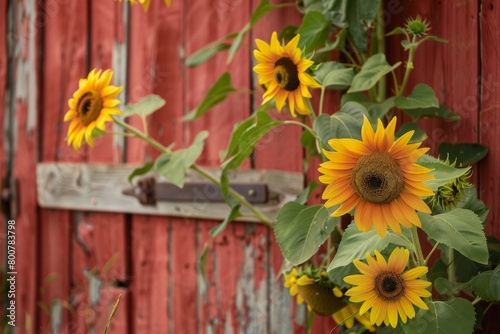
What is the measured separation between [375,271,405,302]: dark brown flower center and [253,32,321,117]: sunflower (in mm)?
288

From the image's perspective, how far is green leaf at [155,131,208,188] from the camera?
4.71 feet

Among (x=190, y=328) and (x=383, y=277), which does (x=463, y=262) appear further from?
(x=190, y=328)

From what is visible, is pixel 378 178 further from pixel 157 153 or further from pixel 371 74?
pixel 157 153

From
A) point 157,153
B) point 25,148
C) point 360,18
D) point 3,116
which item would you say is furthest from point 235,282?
point 3,116

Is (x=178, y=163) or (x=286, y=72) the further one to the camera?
(x=178, y=163)

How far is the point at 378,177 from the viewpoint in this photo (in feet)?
3.16

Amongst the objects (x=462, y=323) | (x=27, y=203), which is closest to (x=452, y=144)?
(x=462, y=323)

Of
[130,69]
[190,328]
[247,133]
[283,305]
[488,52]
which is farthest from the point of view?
[130,69]

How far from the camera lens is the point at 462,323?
1099 millimetres

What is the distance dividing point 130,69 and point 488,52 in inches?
40.9

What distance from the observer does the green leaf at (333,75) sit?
1.27m

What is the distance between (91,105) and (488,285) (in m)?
0.75

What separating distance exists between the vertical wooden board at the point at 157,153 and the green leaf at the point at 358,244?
2.72 feet

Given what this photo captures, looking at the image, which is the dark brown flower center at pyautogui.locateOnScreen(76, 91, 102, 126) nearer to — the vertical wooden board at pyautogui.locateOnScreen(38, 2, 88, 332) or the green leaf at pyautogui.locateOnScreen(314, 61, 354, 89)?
the green leaf at pyautogui.locateOnScreen(314, 61, 354, 89)
